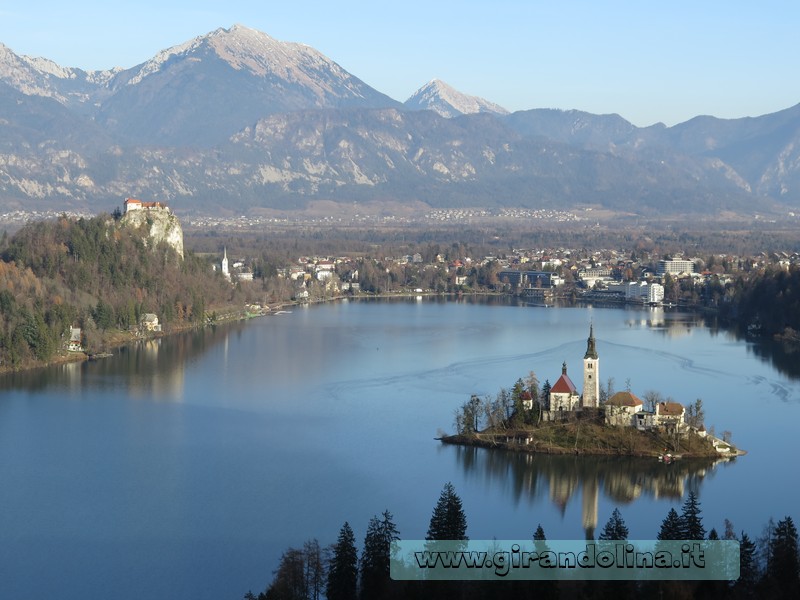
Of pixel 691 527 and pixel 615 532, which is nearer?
pixel 615 532

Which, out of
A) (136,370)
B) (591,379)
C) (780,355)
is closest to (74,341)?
(136,370)

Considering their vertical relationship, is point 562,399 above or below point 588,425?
above

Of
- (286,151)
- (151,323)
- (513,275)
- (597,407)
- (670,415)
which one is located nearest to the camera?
(670,415)

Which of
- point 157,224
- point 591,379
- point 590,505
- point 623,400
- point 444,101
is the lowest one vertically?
point 590,505

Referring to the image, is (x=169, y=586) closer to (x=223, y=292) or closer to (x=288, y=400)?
(x=288, y=400)

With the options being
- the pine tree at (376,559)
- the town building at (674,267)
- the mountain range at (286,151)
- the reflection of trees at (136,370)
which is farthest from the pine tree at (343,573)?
the mountain range at (286,151)

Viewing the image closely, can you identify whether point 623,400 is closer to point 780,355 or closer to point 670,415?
point 670,415
